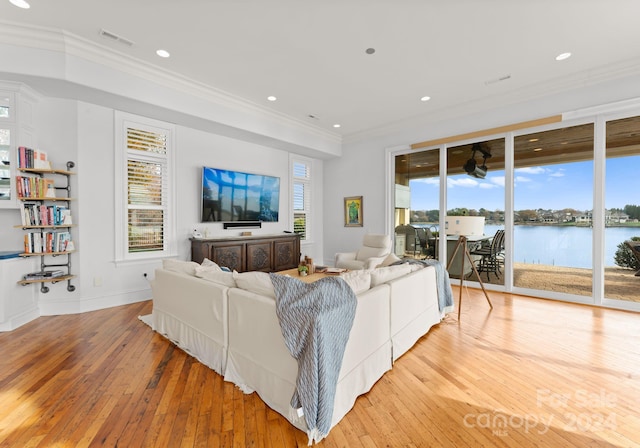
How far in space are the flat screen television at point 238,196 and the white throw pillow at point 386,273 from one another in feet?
11.5

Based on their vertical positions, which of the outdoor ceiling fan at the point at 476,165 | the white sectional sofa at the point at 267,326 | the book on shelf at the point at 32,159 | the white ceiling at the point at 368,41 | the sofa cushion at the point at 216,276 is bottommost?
the white sectional sofa at the point at 267,326

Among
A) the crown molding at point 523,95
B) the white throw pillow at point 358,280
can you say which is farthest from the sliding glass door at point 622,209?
the white throw pillow at point 358,280

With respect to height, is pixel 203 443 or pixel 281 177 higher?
pixel 281 177

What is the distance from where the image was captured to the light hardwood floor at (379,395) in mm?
1606

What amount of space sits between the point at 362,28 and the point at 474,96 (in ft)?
8.60

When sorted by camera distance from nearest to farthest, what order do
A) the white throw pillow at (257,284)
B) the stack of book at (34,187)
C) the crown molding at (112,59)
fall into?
1. the white throw pillow at (257,284)
2. the crown molding at (112,59)
3. the stack of book at (34,187)

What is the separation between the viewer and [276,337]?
1.81 m

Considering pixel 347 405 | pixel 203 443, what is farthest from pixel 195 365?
pixel 347 405

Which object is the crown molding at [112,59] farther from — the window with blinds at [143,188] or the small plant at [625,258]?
the small plant at [625,258]

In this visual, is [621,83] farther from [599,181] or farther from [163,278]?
[163,278]

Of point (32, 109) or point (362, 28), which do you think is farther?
point (32, 109)

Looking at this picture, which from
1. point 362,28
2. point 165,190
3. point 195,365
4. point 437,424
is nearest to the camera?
point 437,424

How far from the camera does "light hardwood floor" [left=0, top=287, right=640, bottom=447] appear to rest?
1.61 m

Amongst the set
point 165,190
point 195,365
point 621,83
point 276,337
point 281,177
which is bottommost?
point 195,365
